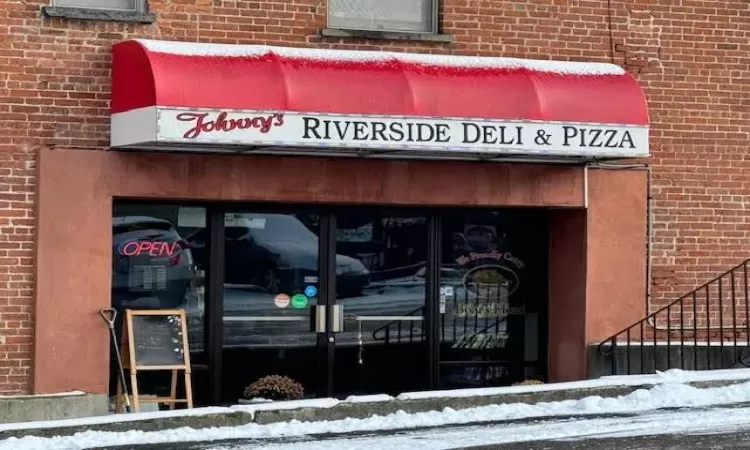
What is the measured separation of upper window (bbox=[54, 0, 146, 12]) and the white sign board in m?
1.08

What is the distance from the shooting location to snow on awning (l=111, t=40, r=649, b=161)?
1134 centimetres

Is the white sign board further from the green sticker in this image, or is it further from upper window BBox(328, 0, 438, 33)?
the green sticker

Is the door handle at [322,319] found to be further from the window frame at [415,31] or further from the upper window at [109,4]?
the upper window at [109,4]

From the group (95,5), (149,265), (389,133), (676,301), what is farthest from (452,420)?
(95,5)

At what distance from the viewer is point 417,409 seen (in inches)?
440

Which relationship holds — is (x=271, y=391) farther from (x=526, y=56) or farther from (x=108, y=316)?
(x=526, y=56)

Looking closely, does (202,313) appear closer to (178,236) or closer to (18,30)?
(178,236)

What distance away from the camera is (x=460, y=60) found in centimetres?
1253

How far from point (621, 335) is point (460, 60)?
128 inches

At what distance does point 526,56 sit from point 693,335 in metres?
3.25

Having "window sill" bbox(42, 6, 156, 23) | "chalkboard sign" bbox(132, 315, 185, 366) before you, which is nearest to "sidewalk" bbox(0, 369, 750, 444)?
"chalkboard sign" bbox(132, 315, 185, 366)

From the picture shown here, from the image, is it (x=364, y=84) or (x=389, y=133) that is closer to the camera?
(x=389, y=133)

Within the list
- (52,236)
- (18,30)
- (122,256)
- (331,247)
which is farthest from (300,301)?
(18,30)

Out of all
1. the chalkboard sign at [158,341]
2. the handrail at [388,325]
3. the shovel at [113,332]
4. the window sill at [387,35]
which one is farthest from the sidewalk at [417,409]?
the window sill at [387,35]
